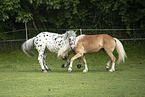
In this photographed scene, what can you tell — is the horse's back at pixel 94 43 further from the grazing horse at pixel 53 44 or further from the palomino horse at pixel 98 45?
the grazing horse at pixel 53 44

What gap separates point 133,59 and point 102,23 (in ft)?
17.0

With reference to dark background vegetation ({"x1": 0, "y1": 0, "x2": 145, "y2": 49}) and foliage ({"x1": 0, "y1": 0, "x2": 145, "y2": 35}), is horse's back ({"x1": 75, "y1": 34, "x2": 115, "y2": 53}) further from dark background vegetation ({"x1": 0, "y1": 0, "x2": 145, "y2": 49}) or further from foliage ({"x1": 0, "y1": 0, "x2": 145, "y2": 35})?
foliage ({"x1": 0, "y1": 0, "x2": 145, "y2": 35})

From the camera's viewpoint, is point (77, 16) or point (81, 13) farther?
point (77, 16)

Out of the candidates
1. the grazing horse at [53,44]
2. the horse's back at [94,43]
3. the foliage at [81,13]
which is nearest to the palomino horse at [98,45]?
the horse's back at [94,43]

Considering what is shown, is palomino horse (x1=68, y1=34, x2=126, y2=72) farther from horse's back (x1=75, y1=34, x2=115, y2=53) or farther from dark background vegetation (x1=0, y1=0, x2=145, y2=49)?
dark background vegetation (x1=0, y1=0, x2=145, y2=49)

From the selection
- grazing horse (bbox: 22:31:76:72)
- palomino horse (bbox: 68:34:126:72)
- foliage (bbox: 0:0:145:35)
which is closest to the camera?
palomino horse (bbox: 68:34:126:72)

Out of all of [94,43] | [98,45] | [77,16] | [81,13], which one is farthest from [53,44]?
[77,16]

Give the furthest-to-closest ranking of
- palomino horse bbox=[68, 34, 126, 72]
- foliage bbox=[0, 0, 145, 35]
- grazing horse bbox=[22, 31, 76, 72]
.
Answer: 1. foliage bbox=[0, 0, 145, 35]
2. grazing horse bbox=[22, 31, 76, 72]
3. palomino horse bbox=[68, 34, 126, 72]

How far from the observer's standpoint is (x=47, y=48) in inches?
506

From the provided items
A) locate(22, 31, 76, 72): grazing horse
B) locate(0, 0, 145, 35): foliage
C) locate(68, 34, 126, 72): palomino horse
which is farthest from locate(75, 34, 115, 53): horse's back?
locate(0, 0, 145, 35): foliage

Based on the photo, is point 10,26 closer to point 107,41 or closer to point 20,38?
point 20,38

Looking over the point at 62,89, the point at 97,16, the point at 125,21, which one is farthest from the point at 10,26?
the point at 62,89

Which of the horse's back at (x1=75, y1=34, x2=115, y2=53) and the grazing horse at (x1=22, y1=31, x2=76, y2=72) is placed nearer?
the horse's back at (x1=75, y1=34, x2=115, y2=53)

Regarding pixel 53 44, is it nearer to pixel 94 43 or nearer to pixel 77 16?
pixel 94 43
